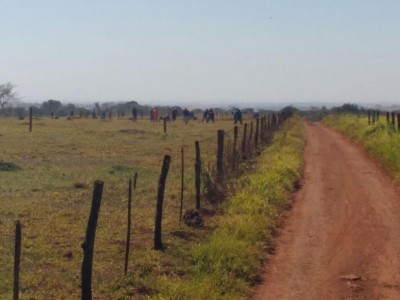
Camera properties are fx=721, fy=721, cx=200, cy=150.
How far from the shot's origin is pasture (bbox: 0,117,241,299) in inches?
397

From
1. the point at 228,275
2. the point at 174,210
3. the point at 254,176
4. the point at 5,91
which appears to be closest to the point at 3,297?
the point at 228,275

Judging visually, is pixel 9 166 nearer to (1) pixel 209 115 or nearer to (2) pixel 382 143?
(2) pixel 382 143

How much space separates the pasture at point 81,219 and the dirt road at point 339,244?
159 centimetres

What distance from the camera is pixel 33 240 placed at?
12.4m

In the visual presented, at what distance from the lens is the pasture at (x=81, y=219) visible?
10.1 m

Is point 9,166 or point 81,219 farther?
point 9,166

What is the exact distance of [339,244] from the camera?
12.5 metres

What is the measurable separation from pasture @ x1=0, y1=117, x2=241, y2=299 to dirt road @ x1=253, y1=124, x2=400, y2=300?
159 centimetres

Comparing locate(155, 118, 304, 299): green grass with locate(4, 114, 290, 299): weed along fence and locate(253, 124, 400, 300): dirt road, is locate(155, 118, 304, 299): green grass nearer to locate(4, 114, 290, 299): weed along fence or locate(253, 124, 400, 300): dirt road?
locate(253, 124, 400, 300): dirt road

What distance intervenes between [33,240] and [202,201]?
4803 mm

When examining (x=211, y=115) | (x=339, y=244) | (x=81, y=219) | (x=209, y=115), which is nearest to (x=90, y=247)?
(x=339, y=244)

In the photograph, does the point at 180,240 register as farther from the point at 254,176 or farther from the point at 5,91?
the point at 5,91

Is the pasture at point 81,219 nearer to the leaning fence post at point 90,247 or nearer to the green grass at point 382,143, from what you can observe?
the leaning fence post at point 90,247

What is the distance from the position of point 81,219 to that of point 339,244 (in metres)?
5.12
